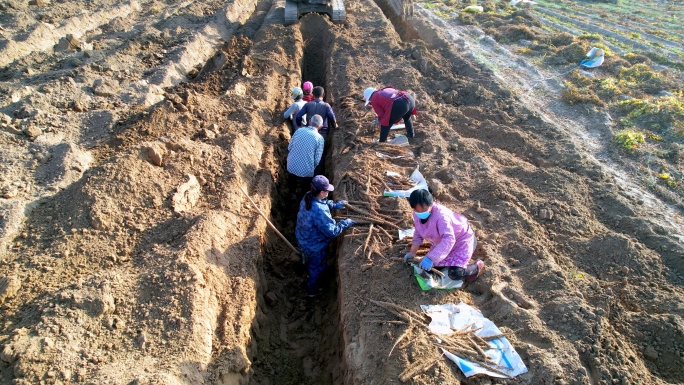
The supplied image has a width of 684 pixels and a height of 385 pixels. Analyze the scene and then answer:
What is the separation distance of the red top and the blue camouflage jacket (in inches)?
99.4

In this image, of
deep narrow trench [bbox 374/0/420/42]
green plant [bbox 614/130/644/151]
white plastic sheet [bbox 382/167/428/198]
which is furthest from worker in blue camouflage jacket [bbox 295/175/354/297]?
deep narrow trench [bbox 374/0/420/42]

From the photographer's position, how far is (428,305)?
448 cm

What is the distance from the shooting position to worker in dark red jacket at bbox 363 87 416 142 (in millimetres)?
7129

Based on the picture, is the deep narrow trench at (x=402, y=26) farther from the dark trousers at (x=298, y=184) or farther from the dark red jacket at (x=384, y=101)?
the dark trousers at (x=298, y=184)

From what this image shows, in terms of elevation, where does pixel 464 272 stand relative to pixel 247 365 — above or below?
above

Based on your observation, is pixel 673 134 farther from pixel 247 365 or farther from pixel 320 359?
pixel 247 365

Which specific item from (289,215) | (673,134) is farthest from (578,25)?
(289,215)

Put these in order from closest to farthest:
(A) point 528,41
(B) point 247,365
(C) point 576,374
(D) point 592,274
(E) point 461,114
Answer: (C) point 576,374, (B) point 247,365, (D) point 592,274, (E) point 461,114, (A) point 528,41

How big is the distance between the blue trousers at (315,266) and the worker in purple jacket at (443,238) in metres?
1.50

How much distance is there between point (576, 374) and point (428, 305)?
1.55 metres

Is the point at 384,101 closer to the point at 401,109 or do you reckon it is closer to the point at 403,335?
the point at 401,109

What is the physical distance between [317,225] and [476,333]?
7.94 feet

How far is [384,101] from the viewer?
7.24 m

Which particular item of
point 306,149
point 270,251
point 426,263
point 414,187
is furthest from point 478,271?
point 306,149
